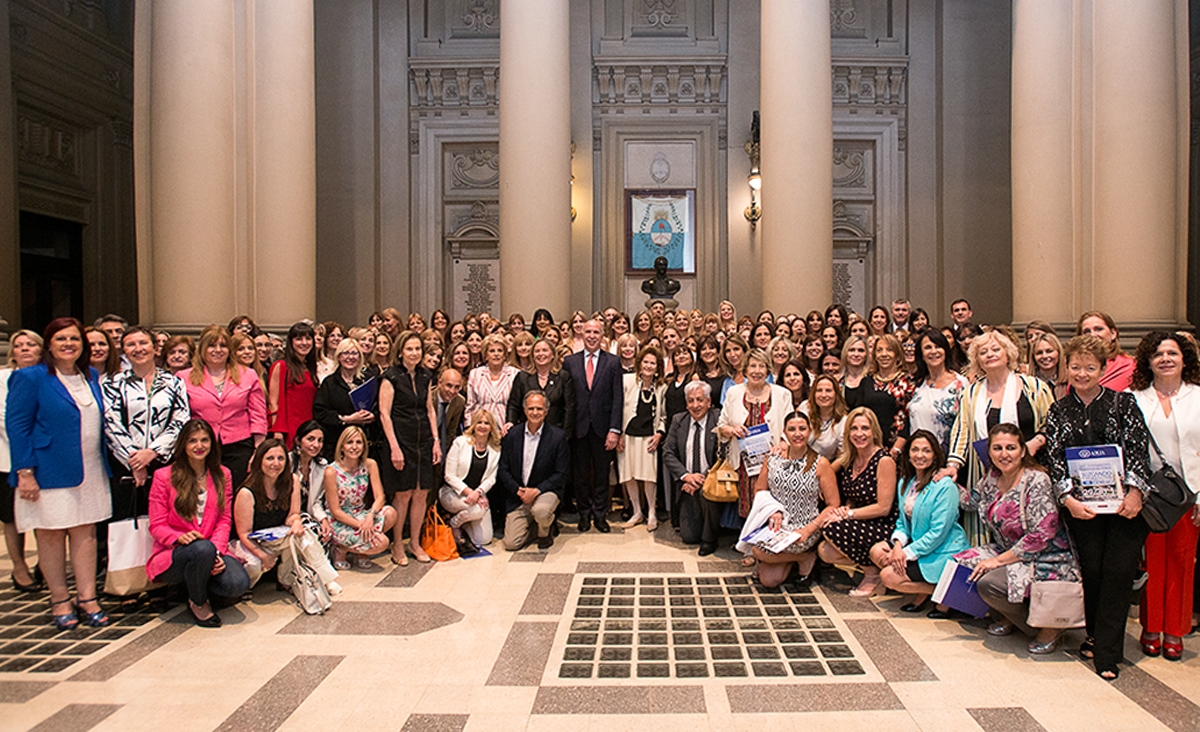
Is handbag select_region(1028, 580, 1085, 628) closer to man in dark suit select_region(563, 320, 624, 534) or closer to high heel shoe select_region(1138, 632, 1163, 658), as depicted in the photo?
high heel shoe select_region(1138, 632, 1163, 658)

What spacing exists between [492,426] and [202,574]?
2.84 metres

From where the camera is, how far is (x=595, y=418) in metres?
8.30

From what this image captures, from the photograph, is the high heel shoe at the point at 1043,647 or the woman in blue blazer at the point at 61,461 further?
the woman in blue blazer at the point at 61,461

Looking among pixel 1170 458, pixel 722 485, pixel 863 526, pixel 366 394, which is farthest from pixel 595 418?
pixel 1170 458

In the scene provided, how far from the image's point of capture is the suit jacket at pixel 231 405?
643 cm

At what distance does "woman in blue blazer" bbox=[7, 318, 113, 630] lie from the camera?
5500 mm

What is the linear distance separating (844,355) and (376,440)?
4287 millimetres

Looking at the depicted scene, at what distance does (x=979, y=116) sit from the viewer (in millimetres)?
17016

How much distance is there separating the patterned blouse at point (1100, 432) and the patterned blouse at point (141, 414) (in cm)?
598

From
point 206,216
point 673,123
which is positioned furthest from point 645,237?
point 206,216

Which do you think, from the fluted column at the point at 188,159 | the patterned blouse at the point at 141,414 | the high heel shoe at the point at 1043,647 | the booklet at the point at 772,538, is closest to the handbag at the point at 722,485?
the booklet at the point at 772,538

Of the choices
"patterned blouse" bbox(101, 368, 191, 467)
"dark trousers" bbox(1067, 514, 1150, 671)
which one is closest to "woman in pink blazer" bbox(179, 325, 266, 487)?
"patterned blouse" bbox(101, 368, 191, 467)

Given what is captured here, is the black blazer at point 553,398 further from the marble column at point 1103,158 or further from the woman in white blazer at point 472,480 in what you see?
the marble column at point 1103,158

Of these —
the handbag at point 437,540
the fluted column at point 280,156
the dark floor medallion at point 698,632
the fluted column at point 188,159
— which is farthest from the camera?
the fluted column at point 280,156
